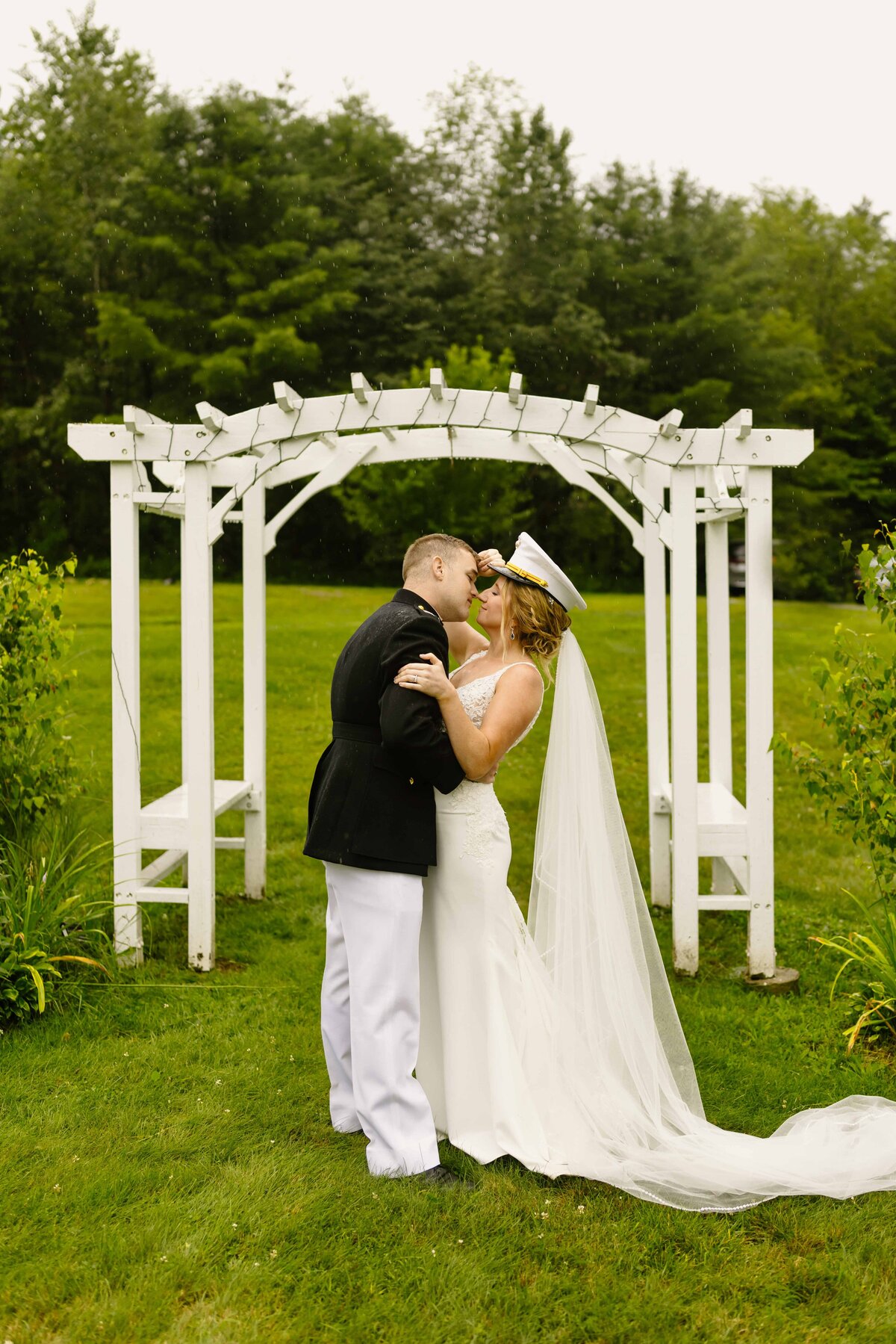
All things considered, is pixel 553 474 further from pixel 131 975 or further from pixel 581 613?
pixel 131 975

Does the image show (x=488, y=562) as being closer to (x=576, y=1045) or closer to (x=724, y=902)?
(x=576, y=1045)

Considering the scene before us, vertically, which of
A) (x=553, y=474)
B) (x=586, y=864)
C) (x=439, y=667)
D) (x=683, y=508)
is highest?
(x=553, y=474)

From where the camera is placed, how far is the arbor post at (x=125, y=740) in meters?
5.54

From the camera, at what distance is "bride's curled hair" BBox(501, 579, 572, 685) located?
12.9 ft

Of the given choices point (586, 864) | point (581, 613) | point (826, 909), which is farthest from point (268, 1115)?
point (581, 613)

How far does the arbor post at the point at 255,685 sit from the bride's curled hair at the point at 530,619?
10.4ft

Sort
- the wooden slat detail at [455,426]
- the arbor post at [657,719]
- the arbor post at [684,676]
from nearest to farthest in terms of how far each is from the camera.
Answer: the wooden slat detail at [455,426] → the arbor post at [684,676] → the arbor post at [657,719]

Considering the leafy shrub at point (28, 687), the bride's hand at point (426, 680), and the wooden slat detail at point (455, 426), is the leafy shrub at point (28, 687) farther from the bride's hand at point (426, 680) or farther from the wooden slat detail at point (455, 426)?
the bride's hand at point (426, 680)

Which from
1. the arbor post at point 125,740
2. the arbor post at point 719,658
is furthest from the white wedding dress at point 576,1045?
the arbor post at point 719,658

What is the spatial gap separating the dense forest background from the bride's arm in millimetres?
19418

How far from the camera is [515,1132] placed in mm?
3758

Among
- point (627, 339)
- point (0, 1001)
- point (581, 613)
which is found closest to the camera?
point (0, 1001)

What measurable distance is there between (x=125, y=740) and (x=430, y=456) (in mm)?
2102

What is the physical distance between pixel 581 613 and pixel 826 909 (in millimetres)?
12238
